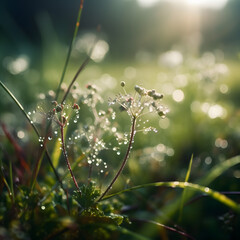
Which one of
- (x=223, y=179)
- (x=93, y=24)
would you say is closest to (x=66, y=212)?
(x=223, y=179)

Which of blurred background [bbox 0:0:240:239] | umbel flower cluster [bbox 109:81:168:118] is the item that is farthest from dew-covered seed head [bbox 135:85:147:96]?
blurred background [bbox 0:0:240:239]

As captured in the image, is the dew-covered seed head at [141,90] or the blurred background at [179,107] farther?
the blurred background at [179,107]

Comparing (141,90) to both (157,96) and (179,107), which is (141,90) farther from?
(179,107)

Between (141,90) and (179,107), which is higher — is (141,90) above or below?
below

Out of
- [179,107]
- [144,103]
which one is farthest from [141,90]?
[179,107]

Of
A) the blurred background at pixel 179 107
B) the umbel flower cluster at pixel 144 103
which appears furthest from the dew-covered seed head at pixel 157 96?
the blurred background at pixel 179 107

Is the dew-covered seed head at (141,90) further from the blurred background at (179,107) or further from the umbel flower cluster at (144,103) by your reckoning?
the blurred background at (179,107)

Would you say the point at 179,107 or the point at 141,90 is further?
the point at 179,107

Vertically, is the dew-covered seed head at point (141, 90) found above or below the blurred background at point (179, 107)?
below

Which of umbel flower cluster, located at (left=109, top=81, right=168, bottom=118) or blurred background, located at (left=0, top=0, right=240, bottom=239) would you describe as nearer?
umbel flower cluster, located at (left=109, top=81, right=168, bottom=118)

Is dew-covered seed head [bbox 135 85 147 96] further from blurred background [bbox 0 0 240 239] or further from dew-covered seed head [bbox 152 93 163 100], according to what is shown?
blurred background [bbox 0 0 240 239]

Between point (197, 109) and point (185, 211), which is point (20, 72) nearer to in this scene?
point (197, 109)
